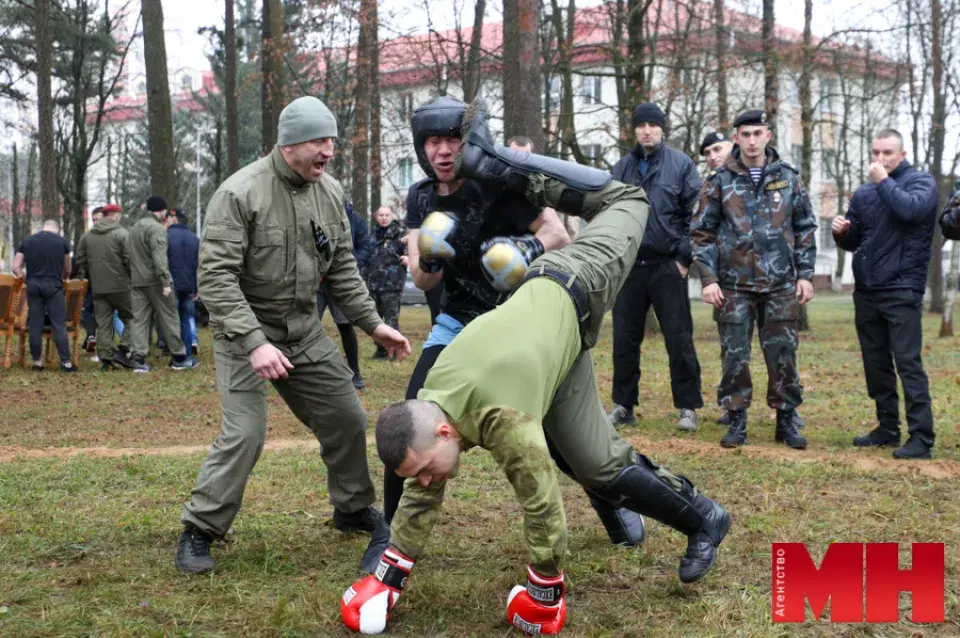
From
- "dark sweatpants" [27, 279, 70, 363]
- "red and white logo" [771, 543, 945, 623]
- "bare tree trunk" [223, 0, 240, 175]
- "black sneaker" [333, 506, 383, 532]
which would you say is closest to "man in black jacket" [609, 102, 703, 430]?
"black sneaker" [333, 506, 383, 532]

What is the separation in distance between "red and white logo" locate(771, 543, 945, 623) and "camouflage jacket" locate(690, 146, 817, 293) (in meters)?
3.42

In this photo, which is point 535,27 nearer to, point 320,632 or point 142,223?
point 142,223

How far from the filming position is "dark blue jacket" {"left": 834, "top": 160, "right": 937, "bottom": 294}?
6930 millimetres

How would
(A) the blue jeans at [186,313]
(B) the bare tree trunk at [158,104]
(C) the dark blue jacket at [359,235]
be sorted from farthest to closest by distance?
(B) the bare tree trunk at [158,104] < (A) the blue jeans at [186,313] < (C) the dark blue jacket at [359,235]

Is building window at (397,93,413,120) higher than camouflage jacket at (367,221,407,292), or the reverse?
building window at (397,93,413,120)

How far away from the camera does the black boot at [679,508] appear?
390 cm

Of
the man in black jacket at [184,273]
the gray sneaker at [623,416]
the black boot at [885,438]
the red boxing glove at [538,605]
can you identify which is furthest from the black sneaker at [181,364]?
the red boxing glove at [538,605]

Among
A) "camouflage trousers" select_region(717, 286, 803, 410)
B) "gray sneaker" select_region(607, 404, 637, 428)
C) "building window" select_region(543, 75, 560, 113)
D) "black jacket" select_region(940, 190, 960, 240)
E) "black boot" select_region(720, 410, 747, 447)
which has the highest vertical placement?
"building window" select_region(543, 75, 560, 113)

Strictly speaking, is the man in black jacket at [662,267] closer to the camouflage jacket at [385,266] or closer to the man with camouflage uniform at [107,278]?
the camouflage jacket at [385,266]

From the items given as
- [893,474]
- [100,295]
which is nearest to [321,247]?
[893,474]

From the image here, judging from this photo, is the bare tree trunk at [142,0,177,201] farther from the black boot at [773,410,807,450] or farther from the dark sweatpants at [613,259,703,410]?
the black boot at [773,410,807,450]

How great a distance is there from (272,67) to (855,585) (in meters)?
16.7

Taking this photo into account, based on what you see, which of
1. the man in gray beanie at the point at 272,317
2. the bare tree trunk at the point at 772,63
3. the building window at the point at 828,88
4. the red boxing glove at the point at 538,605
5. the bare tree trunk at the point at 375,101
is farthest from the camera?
the building window at the point at 828,88

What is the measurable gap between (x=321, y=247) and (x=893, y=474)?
13.2 feet
